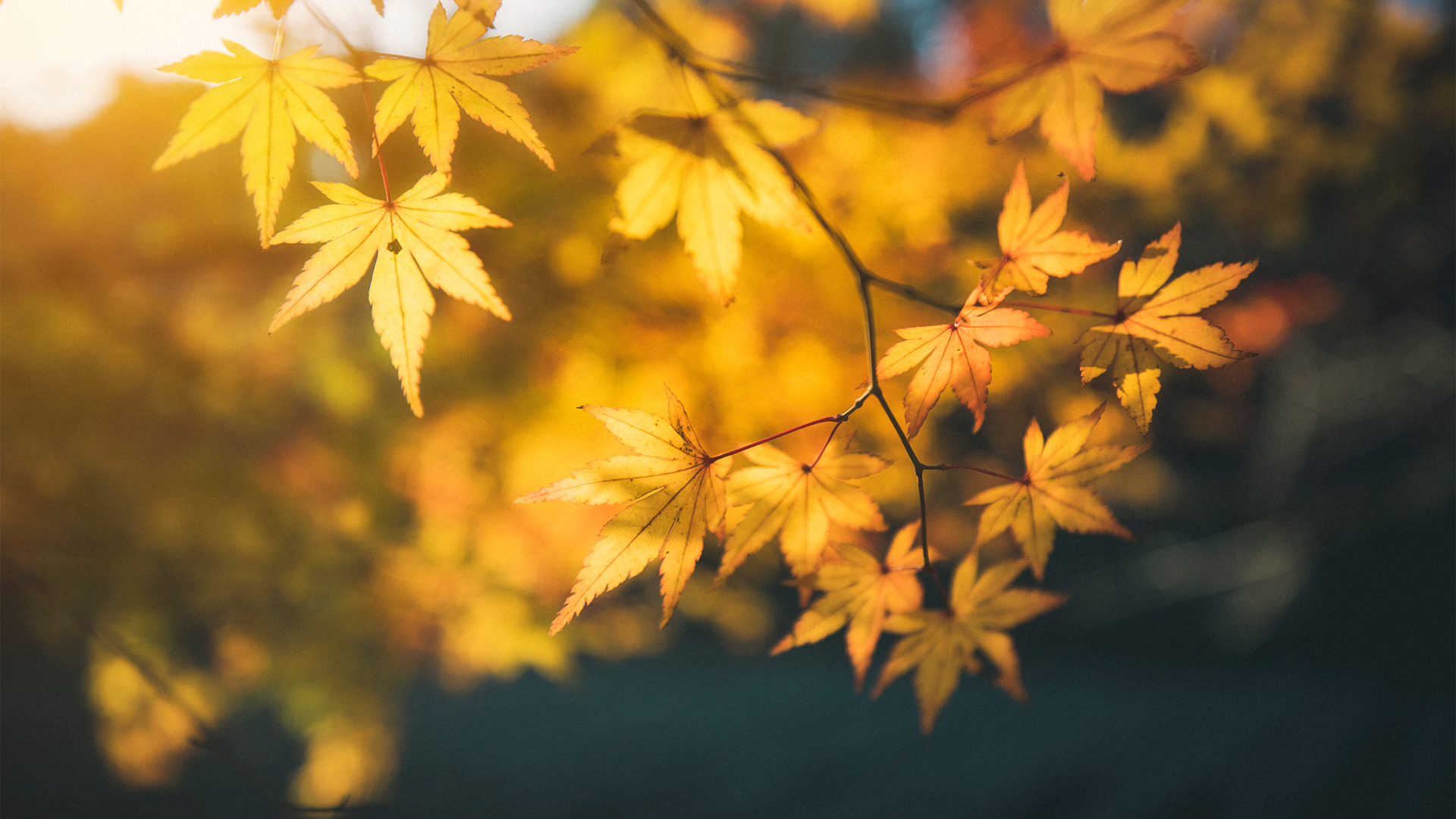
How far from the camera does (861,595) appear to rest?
838mm

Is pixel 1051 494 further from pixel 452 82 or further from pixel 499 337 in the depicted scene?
pixel 499 337

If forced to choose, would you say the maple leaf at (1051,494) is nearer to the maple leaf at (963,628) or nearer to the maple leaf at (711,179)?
the maple leaf at (963,628)

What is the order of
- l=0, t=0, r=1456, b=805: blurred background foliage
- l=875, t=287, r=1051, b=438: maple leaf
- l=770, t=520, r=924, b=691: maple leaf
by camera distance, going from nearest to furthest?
l=875, t=287, r=1051, b=438: maple leaf, l=770, t=520, r=924, b=691: maple leaf, l=0, t=0, r=1456, b=805: blurred background foliage

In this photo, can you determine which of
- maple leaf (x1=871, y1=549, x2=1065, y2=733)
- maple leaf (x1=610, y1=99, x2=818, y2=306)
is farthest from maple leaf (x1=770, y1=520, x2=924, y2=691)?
maple leaf (x1=610, y1=99, x2=818, y2=306)

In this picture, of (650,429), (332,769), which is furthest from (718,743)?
(650,429)

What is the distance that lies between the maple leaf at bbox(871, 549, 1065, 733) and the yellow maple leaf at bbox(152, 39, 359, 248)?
942mm

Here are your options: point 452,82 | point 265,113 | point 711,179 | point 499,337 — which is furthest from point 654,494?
point 499,337

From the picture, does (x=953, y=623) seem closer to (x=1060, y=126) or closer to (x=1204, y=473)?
(x=1060, y=126)

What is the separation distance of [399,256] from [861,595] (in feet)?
2.43

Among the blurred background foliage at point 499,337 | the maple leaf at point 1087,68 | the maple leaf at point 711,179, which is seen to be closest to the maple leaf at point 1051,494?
the maple leaf at point 1087,68

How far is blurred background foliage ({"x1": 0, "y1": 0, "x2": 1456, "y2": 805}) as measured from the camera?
2066mm

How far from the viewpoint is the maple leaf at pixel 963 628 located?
855mm

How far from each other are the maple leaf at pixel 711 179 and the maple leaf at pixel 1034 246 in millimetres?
234

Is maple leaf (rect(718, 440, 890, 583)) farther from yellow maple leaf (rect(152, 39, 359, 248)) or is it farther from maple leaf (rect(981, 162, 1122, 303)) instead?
yellow maple leaf (rect(152, 39, 359, 248))
